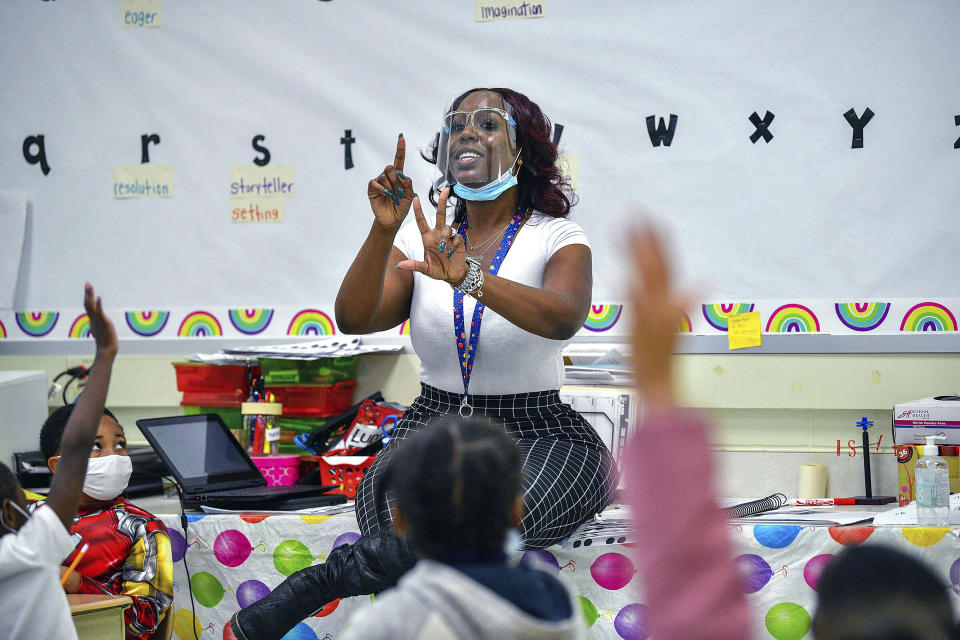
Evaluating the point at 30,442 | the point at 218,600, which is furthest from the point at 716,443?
the point at 30,442

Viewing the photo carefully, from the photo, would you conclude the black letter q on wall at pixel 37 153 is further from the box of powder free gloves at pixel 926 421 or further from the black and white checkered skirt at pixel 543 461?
the box of powder free gloves at pixel 926 421

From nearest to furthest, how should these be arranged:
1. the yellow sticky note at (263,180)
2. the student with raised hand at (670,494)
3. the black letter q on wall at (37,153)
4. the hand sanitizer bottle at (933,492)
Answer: the student with raised hand at (670,494) → the hand sanitizer bottle at (933,492) → the yellow sticky note at (263,180) → the black letter q on wall at (37,153)

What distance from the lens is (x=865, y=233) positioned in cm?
311

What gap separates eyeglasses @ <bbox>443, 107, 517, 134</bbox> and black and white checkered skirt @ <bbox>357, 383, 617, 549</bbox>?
618 millimetres

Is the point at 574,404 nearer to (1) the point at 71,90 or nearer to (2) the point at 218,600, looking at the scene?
(2) the point at 218,600

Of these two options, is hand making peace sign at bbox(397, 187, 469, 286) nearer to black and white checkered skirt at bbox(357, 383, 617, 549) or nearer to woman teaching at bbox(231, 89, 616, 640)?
woman teaching at bbox(231, 89, 616, 640)

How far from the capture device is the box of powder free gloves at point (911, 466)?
2594 millimetres

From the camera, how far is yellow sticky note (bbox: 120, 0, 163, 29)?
3.72 meters

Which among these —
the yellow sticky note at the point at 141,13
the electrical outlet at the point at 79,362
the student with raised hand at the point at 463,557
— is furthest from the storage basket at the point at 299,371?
the student with raised hand at the point at 463,557

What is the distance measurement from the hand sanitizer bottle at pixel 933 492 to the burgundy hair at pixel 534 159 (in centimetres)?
103

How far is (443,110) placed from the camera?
3.49m

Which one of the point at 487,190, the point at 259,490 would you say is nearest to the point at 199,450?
the point at 259,490

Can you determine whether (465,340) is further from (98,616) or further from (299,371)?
(299,371)

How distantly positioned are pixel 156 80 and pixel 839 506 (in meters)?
2.77
